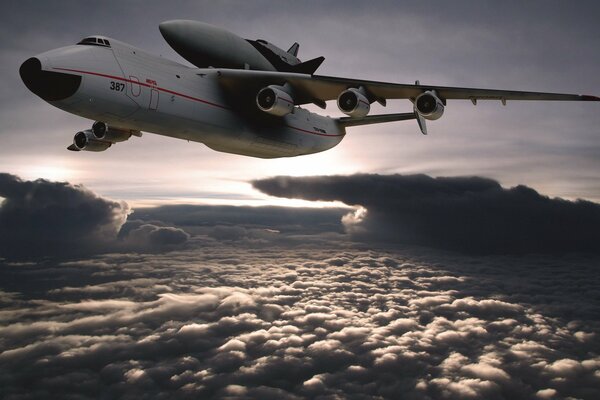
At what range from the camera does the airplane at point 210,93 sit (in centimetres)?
1243

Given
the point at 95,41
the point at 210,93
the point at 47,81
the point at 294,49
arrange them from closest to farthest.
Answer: the point at 47,81, the point at 95,41, the point at 210,93, the point at 294,49

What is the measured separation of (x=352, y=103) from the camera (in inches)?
592

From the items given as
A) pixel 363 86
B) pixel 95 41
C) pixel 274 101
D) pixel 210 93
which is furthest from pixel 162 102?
pixel 363 86

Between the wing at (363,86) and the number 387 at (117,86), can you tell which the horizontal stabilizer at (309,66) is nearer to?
the wing at (363,86)

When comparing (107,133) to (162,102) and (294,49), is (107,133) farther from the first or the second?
(294,49)

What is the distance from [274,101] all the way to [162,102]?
408 centimetres

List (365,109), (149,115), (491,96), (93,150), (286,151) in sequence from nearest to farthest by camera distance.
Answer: (149,115)
(365,109)
(491,96)
(93,150)
(286,151)

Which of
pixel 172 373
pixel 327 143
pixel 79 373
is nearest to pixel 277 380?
pixel 172 373

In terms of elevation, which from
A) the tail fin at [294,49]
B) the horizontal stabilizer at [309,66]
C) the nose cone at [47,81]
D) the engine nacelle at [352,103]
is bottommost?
the nose cone at [47,81]

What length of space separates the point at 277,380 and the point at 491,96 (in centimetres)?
19575

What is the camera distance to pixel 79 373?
626 ft

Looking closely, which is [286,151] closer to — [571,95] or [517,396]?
[571,95]

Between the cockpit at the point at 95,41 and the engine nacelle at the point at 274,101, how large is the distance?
553 cm

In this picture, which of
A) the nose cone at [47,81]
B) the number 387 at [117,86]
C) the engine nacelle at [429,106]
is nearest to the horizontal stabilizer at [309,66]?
the engine nacelle at [429,106]
